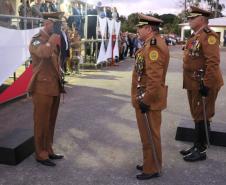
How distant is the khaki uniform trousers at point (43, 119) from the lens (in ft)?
15.9

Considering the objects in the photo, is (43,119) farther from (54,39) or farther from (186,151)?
(186,151)

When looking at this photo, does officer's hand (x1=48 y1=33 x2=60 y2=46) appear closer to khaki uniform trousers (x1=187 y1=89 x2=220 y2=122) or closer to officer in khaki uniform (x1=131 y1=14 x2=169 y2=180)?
officer in khaki uniform (x1=131 y1=14 x2=169 y2=180)

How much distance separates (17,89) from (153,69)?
4995mm

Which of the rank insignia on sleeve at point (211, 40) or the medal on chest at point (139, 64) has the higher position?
the rank insignia on sleeve at point (211, 40)

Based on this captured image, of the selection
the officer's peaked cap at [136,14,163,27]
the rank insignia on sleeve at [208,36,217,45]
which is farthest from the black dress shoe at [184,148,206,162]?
the officer's peaked cap at [136,14,163,27]

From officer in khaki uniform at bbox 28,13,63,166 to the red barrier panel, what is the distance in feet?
10.5

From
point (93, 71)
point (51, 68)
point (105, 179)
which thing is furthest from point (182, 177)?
point (93, 71)

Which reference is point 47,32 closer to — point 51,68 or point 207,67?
point 51,68

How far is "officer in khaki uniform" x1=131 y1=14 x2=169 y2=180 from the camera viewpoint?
4191 millimetres

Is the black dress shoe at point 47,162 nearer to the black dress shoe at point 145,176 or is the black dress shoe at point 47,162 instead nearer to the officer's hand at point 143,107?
the black dress shoe at point 145,176

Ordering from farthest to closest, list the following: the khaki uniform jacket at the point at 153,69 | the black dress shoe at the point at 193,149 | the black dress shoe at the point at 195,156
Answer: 1. the black dress shoe at the point at 193,149
2. the black dress shoe at the point at 195,156
3. the khaki uniform jacket at the point at 153,69

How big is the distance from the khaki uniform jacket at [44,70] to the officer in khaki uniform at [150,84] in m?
1.05

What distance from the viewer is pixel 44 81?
4.80 m

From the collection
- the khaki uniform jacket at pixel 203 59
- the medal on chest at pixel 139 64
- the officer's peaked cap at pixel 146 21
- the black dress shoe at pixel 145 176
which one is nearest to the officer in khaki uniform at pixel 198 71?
the khaki uniform jacket at pixel 203 59
